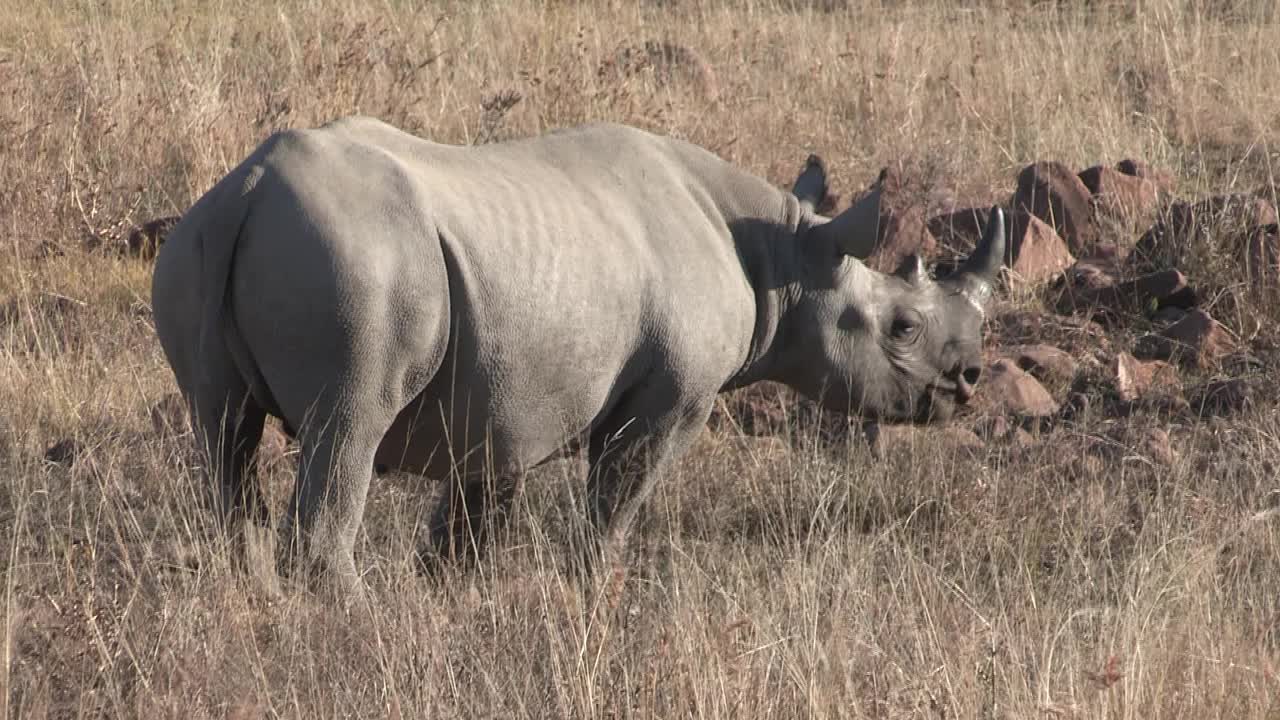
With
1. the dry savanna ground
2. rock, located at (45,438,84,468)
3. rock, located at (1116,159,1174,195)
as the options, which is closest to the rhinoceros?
the dry savanna ground

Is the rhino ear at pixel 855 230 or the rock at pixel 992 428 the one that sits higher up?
the rhino ear at pixel 855 230

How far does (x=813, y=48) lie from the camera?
1277 cm

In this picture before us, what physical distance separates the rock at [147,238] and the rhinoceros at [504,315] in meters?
3.29

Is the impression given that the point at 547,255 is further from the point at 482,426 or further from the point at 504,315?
the point at 482,426

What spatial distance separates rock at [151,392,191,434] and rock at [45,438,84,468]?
28 centimetres

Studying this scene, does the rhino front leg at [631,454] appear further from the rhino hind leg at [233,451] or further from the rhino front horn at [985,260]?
the rhino front horn at [985,260]

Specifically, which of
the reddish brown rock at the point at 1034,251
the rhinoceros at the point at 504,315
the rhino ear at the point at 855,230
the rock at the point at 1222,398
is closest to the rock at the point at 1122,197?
the reddish brown rock at the point at 1034,251

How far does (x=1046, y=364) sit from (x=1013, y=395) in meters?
0.47

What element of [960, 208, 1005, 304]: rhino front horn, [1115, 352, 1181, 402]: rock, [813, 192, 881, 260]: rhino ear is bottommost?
[1115, 352, 1181, 402]: rock

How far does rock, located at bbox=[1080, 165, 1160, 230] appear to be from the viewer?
9539 millimetres

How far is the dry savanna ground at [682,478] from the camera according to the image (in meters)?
4.32

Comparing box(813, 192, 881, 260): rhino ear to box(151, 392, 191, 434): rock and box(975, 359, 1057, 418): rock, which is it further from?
box(151, 392, 191, 434): rock

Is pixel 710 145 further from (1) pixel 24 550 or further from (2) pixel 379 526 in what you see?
(1) pixel 24 550

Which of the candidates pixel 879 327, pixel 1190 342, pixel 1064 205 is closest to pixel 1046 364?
pixel 1190 342
